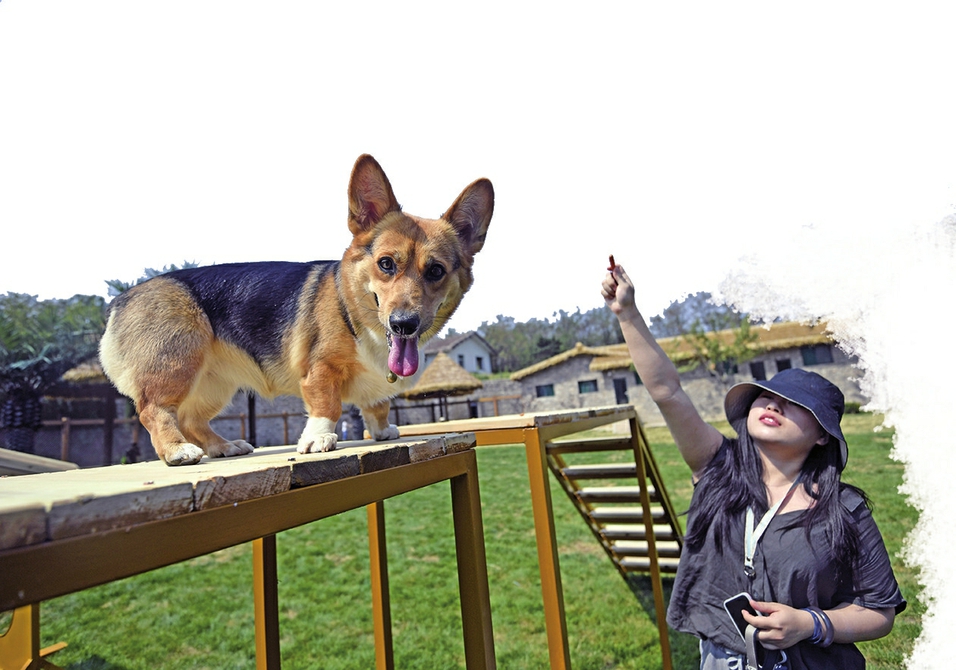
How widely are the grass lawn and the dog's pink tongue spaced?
3366 mm

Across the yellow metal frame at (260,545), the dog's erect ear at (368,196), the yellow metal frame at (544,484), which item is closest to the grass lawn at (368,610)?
the yellow metal frame at (544,484)

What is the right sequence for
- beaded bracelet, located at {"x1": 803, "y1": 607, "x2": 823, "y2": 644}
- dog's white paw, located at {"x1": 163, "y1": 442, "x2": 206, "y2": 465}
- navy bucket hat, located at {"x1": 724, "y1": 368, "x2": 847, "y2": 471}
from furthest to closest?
navy bucket hat, located at {"x1": 724, "y1": 368, "x2": 847, "y2": 471} < beaded bracelet, located at {"x1": 803, "y1": 607, "x2": 823, "y2": 644} < dog's white paw, located at {"x1": 163, "y1": 442, "x2": 206, "y2": 465}

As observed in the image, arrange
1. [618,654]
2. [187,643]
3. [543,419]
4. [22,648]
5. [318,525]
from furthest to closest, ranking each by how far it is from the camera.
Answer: [318,525], [187,643], [618,654], [22,648], [543,419]

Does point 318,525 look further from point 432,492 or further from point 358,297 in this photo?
point 358,297

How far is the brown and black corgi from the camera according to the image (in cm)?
175

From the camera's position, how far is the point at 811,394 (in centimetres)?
230

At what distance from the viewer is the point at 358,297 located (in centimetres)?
194

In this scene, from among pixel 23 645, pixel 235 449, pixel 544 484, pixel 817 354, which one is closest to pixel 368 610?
pixel 23 645

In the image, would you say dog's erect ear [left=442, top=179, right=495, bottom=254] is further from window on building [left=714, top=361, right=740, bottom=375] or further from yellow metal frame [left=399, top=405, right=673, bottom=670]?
window on building [left=714, top=361, right=740, bottom=375]

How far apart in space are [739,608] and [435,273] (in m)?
1.88

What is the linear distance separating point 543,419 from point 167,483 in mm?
2089

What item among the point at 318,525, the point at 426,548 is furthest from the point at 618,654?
the point at 318,525

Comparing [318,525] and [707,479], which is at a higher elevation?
[707,479]

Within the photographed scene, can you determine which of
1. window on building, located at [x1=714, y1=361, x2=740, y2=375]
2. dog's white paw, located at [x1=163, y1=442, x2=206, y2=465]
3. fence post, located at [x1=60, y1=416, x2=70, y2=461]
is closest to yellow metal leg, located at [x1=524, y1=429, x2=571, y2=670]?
dog's white paw, located at [x1=163, y1=442, x2=206, y2=465]
